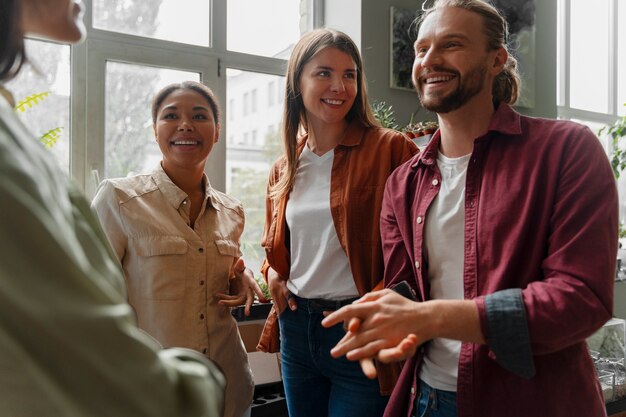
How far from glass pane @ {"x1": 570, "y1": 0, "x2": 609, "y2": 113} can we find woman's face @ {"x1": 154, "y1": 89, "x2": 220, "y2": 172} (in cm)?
449

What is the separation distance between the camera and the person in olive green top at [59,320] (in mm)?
388

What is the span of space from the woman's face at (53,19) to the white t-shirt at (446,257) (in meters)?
0.88

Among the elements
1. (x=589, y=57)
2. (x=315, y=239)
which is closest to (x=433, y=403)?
(x=315, y=239)

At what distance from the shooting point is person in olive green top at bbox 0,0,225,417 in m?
0.39

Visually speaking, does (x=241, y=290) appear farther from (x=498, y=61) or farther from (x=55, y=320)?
(x=55, y=320)

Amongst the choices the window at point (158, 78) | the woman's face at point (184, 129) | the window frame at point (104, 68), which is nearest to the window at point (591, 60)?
the window at point (158, 78)

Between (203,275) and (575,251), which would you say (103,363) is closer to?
(575,251)

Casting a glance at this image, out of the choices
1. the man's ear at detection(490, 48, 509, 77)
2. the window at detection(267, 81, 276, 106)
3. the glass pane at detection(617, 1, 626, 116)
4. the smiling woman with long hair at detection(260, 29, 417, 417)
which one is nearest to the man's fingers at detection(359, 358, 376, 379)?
the smiling woman with long hair at detection(260, 29, 417, 417)

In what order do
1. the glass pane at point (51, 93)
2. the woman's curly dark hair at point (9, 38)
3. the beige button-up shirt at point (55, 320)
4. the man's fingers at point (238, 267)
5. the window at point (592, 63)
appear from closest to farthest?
the beige button-up shirt at point (55, 320), the woman's curly dark hair at point (9, 38), the man's fingers at point (238, 267), the glass pane at point (51, 93), the window at point (592, 63)

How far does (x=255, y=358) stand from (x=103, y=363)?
2.14 metres

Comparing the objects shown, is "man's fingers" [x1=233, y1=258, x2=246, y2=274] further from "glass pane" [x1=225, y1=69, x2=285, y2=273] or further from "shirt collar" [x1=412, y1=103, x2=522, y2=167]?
"glass pane" [x1=225, y1=69, x2=285, y2=273]

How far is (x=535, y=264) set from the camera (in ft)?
3.59

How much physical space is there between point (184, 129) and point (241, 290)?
1.82ft

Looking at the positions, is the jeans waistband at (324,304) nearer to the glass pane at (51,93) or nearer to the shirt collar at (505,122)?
the shirt collar at (505,122)
